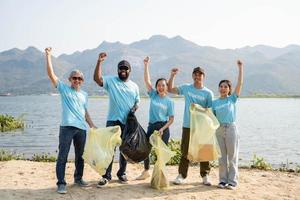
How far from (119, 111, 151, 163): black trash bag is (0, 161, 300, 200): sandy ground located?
0.67 m

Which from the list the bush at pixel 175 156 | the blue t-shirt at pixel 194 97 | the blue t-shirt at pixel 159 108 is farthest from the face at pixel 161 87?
the bush at pixel 175 156

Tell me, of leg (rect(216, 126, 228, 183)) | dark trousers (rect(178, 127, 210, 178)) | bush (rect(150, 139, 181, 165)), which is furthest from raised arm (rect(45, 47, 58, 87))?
bush (rect(150, 139, 181, 165))

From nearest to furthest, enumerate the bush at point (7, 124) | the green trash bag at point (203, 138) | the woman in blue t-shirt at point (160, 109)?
the green trash bag at point (203, 138) < the woman in blue t-shirt at point (160, 109) < the bush at point (7, 124)

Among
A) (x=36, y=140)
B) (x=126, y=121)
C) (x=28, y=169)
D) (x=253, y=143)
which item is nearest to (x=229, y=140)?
(x=126, y=121)

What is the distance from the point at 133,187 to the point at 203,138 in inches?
67.8

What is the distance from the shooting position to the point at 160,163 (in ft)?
26.9

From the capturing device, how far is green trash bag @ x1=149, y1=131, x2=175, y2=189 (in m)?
8.19

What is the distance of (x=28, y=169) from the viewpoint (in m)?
9.95

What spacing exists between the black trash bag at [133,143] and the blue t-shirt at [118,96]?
0.49 feet

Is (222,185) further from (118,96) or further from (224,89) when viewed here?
(118,96)

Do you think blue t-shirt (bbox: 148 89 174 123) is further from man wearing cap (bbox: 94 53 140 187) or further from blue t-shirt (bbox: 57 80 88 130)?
blue t-shirt (bbox: 57 80 88 130)

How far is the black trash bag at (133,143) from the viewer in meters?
8.00

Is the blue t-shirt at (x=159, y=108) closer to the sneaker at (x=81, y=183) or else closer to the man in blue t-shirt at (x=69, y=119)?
the man in blue t-shirt at (x=69, y=119)

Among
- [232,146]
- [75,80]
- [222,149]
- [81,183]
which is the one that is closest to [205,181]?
[222,149]
